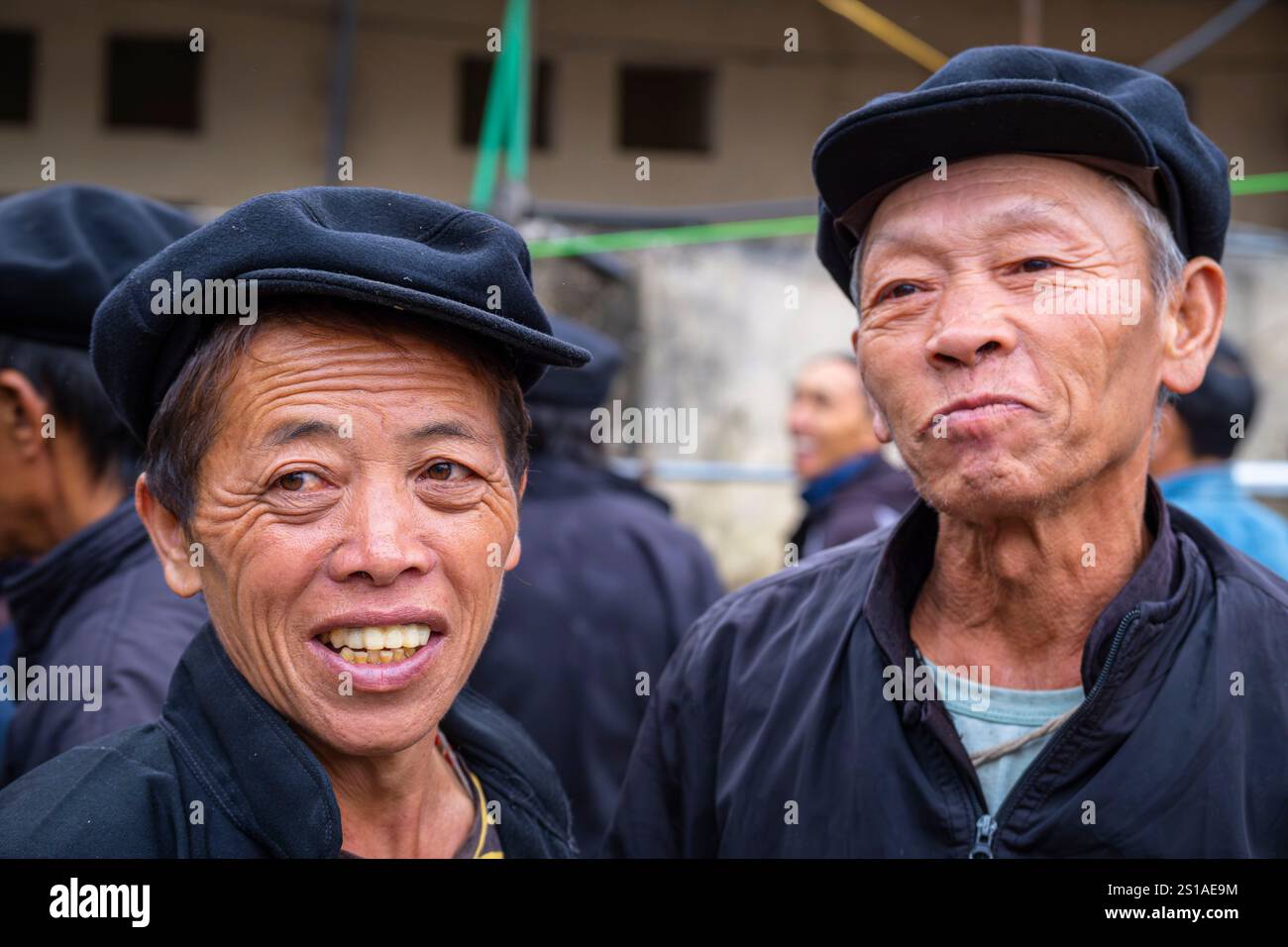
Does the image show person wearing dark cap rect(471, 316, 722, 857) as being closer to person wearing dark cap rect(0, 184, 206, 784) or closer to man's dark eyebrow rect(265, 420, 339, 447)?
person wearing dark cap rect(0, 184, 206, 784)

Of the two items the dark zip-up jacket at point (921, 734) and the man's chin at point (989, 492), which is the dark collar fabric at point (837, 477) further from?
the man's chin at point (989, 492)

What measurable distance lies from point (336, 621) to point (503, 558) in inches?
10.7

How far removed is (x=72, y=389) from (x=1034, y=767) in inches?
69.2

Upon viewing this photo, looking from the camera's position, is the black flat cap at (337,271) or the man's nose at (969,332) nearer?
the black flat cap at (337,271)

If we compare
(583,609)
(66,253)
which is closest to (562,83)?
(583,609)

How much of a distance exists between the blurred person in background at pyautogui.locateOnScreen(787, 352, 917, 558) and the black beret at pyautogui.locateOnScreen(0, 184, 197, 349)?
2652 millimetres

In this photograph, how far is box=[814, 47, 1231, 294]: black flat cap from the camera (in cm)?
181

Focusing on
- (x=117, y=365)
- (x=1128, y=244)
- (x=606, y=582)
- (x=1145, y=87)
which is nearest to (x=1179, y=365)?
(x=1128, y=244)

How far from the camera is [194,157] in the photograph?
980 centimetres

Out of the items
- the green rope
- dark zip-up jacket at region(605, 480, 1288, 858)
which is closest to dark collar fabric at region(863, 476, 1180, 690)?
dark zip-up jacket at region(605, 480, 1288, 858)

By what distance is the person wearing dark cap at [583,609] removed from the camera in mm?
3430

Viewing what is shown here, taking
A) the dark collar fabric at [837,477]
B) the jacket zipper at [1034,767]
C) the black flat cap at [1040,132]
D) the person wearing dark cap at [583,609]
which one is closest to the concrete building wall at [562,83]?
the dark collar fabric at [837,477]

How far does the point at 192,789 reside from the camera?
5.07ft
